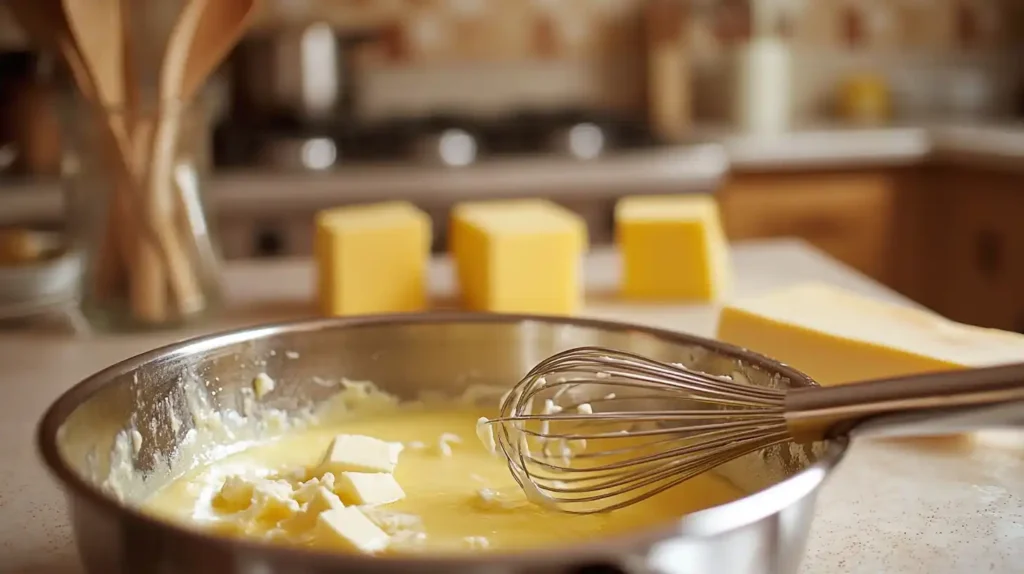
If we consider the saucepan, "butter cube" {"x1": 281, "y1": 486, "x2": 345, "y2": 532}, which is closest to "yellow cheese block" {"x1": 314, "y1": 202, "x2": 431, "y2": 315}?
the saucepan

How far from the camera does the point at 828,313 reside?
91 cm

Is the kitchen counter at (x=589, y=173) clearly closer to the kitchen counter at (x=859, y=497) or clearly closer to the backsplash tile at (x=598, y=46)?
the backsplash tile at (x=598, y=46)

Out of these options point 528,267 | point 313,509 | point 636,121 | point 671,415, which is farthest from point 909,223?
point 313,509

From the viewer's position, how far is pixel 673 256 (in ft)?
3.84

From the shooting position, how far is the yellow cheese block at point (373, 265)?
1.08 metres

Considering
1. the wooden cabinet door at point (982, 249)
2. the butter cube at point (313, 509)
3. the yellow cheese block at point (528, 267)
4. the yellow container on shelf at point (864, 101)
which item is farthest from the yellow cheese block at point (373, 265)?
the yellow container on shelf at point (864, 101)

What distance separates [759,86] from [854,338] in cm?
174

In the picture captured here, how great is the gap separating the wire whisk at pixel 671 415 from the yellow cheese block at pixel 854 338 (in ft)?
0.51

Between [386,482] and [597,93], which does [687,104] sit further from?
[386,482]

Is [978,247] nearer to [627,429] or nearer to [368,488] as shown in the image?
[627,429]

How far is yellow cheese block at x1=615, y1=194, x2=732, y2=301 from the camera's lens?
1.17m

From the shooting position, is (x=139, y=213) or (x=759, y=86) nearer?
(x=139, y=213)

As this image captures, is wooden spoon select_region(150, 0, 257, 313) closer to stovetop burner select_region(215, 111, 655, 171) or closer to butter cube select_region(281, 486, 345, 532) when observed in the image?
butter cube select_region(281, 486, 345, 532)

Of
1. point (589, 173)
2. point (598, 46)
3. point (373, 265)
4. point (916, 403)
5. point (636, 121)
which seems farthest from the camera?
point (598, 46)
